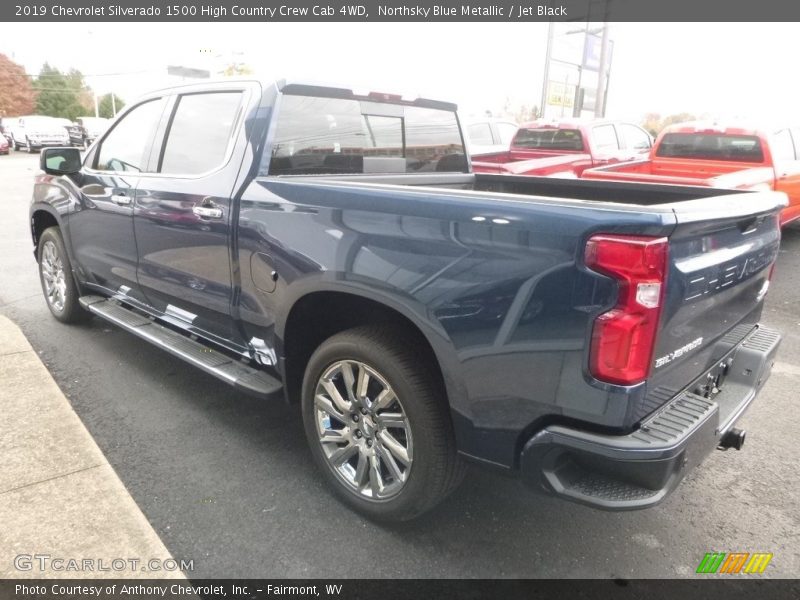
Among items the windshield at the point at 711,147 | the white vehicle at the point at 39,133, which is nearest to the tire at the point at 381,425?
the windshield at the point at 711,147

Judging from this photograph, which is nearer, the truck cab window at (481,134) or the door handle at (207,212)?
the door handle at (207,212)

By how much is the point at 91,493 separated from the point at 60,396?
118 cm

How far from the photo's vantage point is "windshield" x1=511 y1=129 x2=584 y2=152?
968 cm

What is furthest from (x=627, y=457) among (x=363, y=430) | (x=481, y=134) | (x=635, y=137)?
(x=481, y=134)

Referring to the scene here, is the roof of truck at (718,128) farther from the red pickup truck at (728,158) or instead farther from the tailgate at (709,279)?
the tailgate at (709,279)

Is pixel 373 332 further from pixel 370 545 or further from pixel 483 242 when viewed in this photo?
pixel 370 545

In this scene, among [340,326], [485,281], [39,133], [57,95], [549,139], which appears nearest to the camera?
[485,281]

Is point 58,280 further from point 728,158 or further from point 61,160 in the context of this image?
point 728,158

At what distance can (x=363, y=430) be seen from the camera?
260 cm

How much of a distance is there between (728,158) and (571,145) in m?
2.49

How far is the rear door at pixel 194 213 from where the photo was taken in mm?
3045

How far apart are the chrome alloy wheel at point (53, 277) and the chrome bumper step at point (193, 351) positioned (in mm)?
705

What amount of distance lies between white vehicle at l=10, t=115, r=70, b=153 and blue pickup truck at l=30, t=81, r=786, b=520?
1256 inches

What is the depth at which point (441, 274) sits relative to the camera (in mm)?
2098
